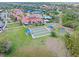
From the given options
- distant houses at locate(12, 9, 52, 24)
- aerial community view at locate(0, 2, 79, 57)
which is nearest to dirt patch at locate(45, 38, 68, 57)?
aerial community view at locate(0, 2, 79, 57)

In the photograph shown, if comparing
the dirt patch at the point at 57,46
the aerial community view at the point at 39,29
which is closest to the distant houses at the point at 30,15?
the aerial community view at the point at 39,29

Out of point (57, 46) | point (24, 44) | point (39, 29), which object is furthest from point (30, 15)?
point (57, 46)

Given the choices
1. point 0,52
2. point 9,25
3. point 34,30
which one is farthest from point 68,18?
point 0,52

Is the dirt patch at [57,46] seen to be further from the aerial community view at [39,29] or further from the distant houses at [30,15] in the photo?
the distant houses at [30,15]

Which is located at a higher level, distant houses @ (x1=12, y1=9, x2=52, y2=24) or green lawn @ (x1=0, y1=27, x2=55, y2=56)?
distant houses @ (x1=12, y1=9, x2=52, y2=24)

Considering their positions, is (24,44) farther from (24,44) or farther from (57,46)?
(57,46)

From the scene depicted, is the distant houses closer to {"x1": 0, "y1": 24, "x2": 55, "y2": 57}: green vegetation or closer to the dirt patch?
{"x1": 0, "y1": 24, "x2": 55, "y2": 57}: green vegetation

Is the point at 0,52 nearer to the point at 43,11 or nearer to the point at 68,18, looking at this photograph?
the point at 43,11
